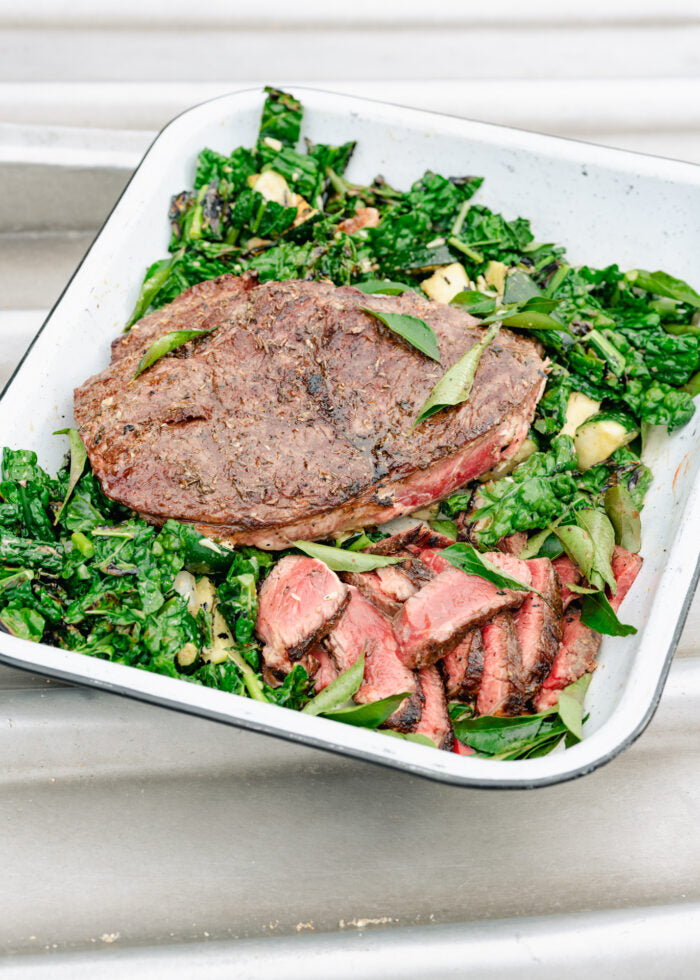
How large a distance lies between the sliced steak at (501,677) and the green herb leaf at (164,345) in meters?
1.32

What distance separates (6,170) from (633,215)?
263 cm

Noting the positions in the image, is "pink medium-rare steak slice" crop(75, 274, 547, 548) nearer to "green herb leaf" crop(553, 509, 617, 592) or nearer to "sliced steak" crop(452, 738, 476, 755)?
"green herb leaf" crop(553, 509, 617, 592)

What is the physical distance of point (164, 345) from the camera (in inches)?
101

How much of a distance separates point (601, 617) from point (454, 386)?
799mm

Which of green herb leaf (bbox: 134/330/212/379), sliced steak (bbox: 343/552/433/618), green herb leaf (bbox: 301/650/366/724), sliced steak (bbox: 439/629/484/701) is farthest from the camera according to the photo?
green herb leaf (bbox: 134/330/212/379)

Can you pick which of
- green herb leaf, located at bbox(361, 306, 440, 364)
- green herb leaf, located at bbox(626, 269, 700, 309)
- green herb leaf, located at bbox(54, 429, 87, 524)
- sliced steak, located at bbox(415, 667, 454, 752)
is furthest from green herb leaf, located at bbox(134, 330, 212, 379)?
green herb leaf, located at bbox(626, 269, 700, 309)

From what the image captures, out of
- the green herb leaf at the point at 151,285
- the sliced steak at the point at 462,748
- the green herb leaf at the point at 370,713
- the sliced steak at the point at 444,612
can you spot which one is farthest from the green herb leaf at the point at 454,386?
the green herb leaf at the point at 151,285

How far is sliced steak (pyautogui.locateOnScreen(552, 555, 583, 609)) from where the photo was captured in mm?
2459

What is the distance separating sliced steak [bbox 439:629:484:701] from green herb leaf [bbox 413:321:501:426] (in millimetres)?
669

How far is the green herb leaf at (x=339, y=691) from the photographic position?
2.22 metres

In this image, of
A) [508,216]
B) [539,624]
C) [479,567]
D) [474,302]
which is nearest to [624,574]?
[539,624]

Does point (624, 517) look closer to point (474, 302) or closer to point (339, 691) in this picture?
point (474, 302)

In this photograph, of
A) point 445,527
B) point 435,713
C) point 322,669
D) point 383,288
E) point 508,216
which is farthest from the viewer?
point 508,216

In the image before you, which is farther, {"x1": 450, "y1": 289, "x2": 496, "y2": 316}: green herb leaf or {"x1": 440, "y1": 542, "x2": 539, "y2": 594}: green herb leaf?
{"x1": 450, "y1": 289, "x2": 496, "y2": 316}: green herb leaf
